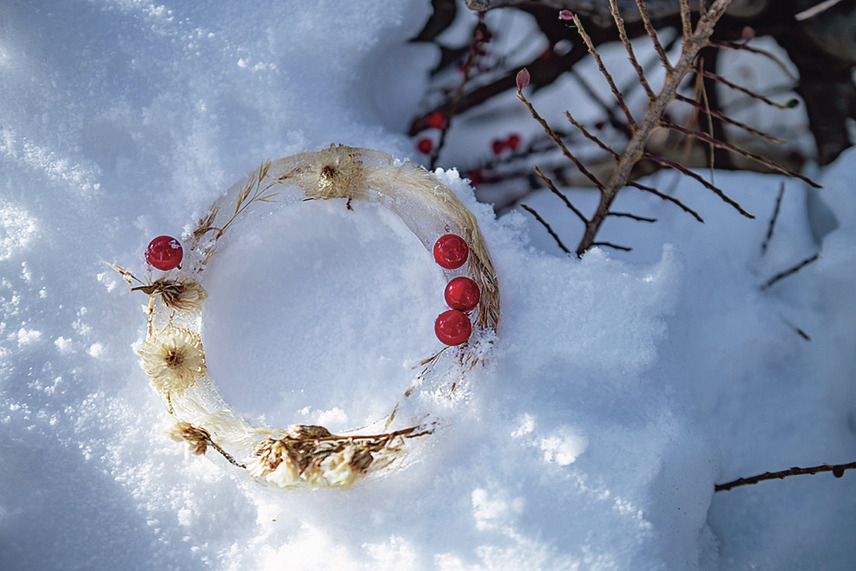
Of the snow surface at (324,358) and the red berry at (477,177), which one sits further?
the red berry at (477,177)

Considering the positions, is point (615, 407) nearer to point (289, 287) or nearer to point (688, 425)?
point (688, 425)

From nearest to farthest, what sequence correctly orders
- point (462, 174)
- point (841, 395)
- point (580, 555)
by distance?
point (580, 555) → point (841, 395) → point (462, 174)

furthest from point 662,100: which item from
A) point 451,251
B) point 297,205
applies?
point 297,205

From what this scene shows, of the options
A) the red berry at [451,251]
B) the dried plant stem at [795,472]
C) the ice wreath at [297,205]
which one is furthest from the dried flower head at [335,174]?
the dried plant stem at [795,472]

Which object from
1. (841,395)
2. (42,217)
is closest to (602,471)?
(841,395)

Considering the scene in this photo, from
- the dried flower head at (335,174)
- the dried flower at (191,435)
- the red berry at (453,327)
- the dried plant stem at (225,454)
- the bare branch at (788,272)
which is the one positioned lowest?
the bare branch at (788,272)

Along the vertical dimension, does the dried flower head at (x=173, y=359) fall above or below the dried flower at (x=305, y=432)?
above

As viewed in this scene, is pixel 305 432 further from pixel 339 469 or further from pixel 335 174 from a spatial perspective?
pixel 335 174

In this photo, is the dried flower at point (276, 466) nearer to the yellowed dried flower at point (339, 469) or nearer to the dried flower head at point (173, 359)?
the yellowed dried flower at point (339, 469)
